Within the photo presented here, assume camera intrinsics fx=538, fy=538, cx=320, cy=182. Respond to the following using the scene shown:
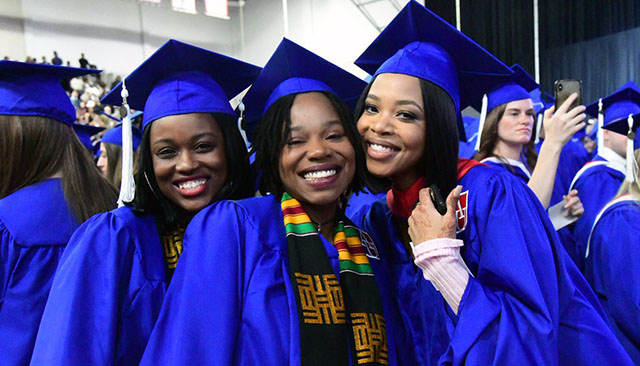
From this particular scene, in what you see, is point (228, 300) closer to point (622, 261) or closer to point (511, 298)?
point (511, 298)

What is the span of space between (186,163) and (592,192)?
119 inches

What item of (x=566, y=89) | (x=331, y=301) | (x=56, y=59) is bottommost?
(x=331, y=301)

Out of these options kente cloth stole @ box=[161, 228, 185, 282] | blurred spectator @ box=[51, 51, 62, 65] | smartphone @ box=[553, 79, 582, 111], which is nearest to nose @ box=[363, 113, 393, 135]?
kente cloth stole @ box=[161, 228, 185, 282]

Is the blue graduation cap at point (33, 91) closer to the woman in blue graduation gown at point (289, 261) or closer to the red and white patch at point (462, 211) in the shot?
the woman in blue graduation gown at point (289, 261)

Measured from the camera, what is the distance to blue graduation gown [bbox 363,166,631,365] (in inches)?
56.2

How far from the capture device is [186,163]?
1.77 m

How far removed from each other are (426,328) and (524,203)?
507 mm

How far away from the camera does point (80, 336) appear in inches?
59.2

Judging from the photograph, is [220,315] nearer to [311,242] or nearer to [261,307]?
[261,307]

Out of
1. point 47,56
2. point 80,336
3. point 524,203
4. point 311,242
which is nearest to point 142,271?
point 80,336

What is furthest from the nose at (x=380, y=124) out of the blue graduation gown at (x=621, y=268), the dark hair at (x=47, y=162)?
the blue graduation gown at (x=621, y=268)

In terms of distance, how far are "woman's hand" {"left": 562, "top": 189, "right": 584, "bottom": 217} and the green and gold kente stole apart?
6.27ft

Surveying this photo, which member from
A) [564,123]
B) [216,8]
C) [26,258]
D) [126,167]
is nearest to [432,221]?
[126,167]

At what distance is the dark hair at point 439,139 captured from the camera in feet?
5.70
